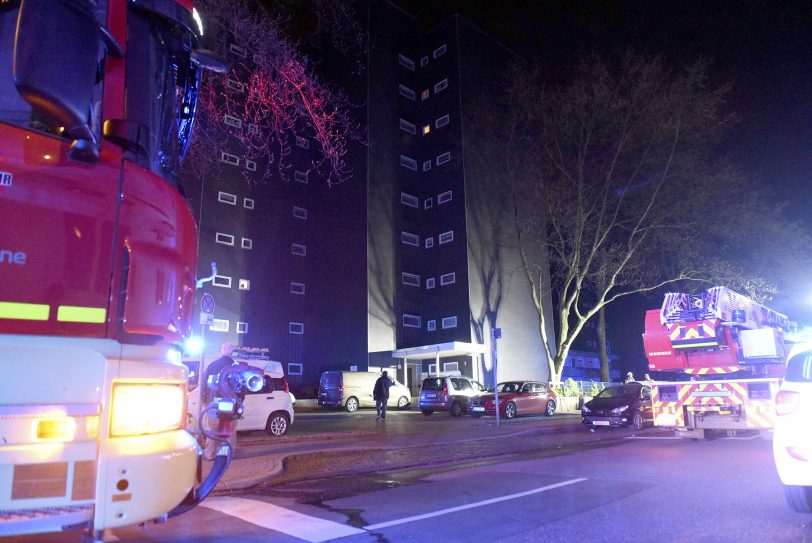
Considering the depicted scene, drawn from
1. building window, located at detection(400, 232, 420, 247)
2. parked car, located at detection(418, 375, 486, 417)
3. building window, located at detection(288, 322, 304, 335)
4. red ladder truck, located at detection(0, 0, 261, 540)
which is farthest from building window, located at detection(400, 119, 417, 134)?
red ladder truck, located at detection(0, 0, 261, 540)

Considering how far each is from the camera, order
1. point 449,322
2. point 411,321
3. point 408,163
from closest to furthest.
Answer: point 449,322, point 411,321, point 408,163

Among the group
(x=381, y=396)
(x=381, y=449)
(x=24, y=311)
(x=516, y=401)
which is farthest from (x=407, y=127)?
(x=24, y=311)

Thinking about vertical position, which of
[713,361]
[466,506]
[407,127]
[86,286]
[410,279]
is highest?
[407,127]

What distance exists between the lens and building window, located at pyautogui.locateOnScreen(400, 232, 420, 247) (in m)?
37.1

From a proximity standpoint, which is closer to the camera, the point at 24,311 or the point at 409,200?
the point at 24,311

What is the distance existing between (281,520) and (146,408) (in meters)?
3.31

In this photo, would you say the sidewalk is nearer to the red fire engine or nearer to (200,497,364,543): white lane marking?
(200,497,364,543): white lane marking

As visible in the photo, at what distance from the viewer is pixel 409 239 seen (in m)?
37.4

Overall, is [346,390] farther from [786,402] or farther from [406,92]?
[406,92]

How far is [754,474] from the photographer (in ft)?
25.3

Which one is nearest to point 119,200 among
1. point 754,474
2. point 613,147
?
point 754,474

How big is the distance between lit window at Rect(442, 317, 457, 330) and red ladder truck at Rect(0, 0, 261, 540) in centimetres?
3085

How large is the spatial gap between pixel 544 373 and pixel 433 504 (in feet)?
102

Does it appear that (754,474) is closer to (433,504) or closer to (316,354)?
(433,504)
